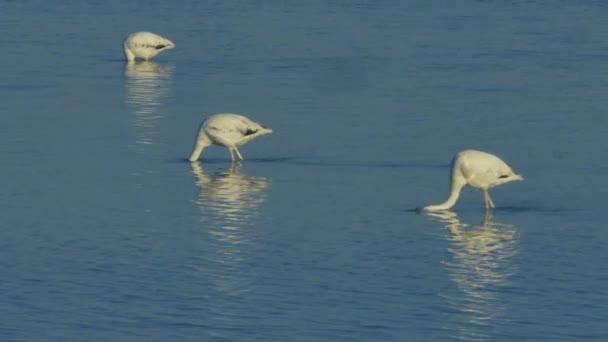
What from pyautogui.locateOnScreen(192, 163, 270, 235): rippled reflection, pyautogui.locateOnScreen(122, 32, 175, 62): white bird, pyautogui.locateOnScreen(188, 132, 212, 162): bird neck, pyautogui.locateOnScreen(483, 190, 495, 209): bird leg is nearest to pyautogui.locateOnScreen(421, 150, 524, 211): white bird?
pyautogui.locateOnScreen(483, 190, 495, 209): bird leg

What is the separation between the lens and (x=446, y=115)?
138ft

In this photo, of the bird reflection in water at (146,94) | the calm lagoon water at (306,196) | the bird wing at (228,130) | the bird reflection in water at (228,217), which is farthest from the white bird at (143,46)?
the bird wing at (228,130)

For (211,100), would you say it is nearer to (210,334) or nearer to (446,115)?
(446,115)

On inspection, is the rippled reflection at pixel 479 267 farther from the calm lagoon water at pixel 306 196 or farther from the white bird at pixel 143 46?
the white bird at pixel 143 46

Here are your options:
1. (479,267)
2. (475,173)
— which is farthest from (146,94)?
(479,267)

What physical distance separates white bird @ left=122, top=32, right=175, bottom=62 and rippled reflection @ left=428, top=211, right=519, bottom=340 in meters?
Answer: 27.1

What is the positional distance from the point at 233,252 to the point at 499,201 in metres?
6.39

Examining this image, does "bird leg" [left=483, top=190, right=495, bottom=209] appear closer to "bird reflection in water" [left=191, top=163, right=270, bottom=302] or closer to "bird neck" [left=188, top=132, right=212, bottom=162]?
"bird reflection in water" [left=191, top=163, right=270, bottom=302]

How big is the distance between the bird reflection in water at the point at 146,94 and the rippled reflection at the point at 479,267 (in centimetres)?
1062

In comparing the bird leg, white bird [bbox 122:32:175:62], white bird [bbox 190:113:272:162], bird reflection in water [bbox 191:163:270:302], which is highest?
white bird [bbox 122:32:175:62]

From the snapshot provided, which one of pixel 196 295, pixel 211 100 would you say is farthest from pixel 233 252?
pixel 211 100

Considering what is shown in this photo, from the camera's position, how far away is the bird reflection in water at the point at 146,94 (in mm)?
40000

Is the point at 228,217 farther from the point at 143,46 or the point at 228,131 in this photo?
the point at 143,46

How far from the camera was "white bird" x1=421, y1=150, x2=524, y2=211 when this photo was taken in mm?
30281
